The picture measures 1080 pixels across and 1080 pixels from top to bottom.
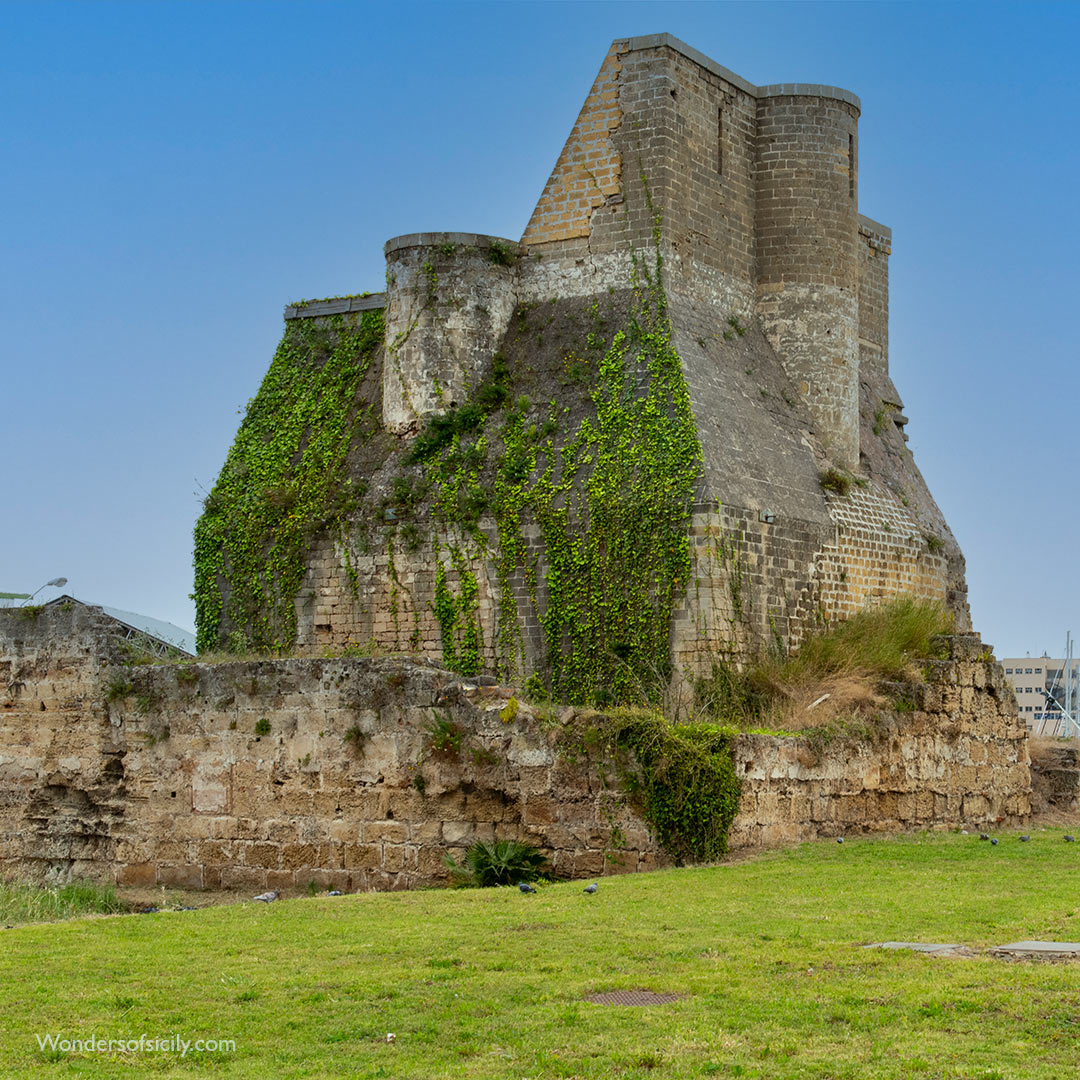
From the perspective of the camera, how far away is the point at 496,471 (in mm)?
22828

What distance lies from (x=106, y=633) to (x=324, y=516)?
5404 mm

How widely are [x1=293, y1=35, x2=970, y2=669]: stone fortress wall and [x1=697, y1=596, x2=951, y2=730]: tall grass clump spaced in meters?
0.53

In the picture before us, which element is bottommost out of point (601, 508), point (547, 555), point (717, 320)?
point (547, 555)

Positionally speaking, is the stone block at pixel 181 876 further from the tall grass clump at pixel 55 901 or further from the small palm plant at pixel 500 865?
the small palm plant at pixel 500 865

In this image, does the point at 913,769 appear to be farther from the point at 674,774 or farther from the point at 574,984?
the point at 574,984

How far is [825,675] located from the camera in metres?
20.6

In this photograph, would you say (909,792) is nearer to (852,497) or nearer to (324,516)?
(852,497)

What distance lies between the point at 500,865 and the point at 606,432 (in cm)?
815

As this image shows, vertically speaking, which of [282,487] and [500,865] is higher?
[282,487]

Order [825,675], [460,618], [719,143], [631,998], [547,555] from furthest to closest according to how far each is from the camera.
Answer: [719,143] < [460,618] < [547,555] < [825,675] < [631,998]

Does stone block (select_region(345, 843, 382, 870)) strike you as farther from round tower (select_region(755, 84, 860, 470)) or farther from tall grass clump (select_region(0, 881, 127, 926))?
round tower (select_region(755, 84, 860, 470))

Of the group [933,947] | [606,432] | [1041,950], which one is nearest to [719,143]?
[606,432]

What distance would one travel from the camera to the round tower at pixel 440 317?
24000mm

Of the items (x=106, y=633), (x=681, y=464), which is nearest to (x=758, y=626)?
(x=681, y=464)
